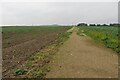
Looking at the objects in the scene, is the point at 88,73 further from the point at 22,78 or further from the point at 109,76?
the point at 22,78

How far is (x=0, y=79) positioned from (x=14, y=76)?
0.48 m

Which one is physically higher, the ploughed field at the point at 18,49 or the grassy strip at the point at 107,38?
the grassy strip at the point at 107,38

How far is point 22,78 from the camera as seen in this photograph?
7949mm

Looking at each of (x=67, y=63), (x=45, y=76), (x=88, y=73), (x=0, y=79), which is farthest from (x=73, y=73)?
(x=0, y=79)

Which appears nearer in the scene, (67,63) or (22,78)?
(22,78)

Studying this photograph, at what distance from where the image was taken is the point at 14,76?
27.4 ft

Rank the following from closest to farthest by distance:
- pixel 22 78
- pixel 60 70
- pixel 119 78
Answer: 1. pixel 22 78
2. pixel 119 78
3. pixel 60 70

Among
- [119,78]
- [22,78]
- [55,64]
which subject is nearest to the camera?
[22,78]

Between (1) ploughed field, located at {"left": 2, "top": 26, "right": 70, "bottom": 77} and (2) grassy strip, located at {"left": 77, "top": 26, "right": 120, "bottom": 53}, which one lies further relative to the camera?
(2) grassy strip, located at {"left": 77, "top": 26, "right": 120, "bottom": 53}

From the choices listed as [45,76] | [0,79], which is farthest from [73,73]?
[0,79]

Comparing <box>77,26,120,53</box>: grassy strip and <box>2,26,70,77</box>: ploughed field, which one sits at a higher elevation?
<box>77,26,120,53</box>: grassy strip

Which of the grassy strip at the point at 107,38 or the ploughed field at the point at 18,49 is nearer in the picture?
the ploughed field at the point at 18,49

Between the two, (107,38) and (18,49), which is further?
(107,38)

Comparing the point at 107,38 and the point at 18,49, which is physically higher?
the point at 107,38
